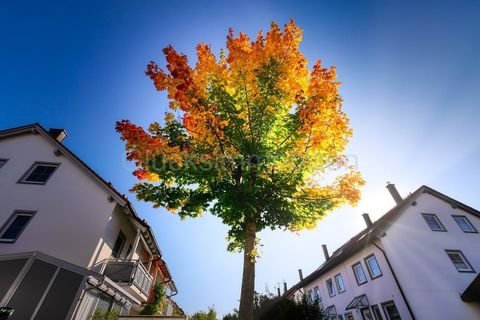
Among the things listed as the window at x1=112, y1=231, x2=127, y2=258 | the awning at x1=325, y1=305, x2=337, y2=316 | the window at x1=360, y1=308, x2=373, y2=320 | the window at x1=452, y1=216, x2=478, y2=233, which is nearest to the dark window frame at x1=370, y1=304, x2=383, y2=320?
the window at x1=360, y1=308, x2=373, y2=320

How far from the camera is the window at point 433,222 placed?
19031 millimetres

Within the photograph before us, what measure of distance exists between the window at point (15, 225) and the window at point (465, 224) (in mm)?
29521

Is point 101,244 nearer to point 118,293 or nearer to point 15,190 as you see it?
point 118,293

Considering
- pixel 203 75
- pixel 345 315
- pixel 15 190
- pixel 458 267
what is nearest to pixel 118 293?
pixel 15 190

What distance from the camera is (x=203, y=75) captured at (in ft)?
30.5

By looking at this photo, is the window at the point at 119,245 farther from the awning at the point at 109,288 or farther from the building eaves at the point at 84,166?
the awning at the point at 109,288

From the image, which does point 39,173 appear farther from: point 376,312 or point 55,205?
point 376,312

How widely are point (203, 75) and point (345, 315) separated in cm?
2288

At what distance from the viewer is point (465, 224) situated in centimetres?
1969

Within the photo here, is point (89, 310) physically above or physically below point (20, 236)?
below

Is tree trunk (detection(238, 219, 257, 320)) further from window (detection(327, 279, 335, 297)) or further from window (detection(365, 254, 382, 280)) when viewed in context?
window (detection(327, 279, 335, 297))

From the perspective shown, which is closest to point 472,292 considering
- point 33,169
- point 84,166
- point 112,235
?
point 112,235

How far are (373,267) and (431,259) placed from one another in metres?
3.73

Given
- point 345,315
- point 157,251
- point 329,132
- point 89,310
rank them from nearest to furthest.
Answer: point 329,132, point 89,310, point 157,251, point 345,315
